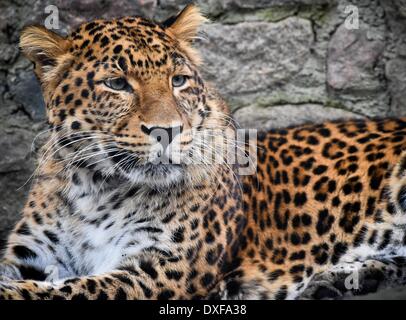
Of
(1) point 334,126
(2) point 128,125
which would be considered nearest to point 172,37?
(2) point 128,125

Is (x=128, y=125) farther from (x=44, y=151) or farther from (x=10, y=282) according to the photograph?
(x=10, y=282)

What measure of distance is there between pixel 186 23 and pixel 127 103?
0.77m

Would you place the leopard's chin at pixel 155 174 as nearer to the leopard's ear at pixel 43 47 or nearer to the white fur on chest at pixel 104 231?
the white fur on chest at pixel 104 231

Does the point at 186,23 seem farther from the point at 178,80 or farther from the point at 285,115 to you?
the point at 285,115

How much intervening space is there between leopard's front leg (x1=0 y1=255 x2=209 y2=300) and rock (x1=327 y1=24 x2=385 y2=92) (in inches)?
99.3

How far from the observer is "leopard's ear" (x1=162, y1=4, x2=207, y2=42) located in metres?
4.88

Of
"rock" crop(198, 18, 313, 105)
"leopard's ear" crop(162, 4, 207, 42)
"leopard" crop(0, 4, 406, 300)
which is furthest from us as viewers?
"rock" crop(198, 18, 313, 105)

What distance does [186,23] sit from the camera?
491cm

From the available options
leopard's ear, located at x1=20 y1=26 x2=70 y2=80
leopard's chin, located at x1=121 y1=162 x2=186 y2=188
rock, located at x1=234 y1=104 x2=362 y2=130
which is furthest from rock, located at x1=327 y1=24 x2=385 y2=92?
leopard's ear, located at x1=20 y1=26 x2=70 y2=80

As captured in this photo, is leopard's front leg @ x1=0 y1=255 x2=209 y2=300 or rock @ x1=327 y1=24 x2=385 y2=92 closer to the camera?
leopard's front leg @ x1=0 y1=255 x2=209 y2=300

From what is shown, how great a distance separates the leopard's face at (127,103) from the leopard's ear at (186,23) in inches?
7.3

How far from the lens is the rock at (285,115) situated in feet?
20.7

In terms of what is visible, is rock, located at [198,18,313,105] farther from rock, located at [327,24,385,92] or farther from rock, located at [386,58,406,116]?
rock, located at [386,58,406,116]

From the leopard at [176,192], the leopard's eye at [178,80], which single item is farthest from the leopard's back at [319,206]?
the leopard's eye at [178,80]
